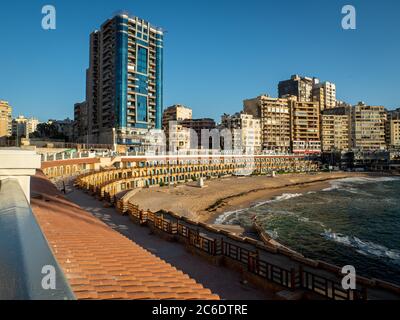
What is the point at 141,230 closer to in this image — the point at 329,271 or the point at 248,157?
the point at 329,271

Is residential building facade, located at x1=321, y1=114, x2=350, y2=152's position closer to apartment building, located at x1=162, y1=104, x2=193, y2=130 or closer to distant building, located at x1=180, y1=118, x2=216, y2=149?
distant building, located at x1=180, y1=118, x2=216, y2=149

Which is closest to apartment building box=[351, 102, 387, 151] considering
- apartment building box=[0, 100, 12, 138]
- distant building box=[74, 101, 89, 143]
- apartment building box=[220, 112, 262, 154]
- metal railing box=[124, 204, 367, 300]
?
apartment building box=[220, 112, 262, 154]

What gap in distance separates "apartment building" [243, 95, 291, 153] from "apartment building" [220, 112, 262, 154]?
5.06m

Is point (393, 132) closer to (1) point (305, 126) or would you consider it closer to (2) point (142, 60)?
(1) point (305, 126)

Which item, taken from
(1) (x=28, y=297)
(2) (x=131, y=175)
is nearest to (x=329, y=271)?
(1) (x=28, y=297)

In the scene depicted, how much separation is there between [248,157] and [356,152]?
54717mm

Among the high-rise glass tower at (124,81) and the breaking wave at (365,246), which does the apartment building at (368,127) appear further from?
the breaking wave at (365,246)

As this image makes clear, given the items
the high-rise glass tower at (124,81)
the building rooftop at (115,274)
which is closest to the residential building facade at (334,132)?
the high-rise glass tower at (124,81)

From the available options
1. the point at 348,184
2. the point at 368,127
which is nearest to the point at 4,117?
the point at 348,184

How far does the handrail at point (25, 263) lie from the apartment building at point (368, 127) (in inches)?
6554

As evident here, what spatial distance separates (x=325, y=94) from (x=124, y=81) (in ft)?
491

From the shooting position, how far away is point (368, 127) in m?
149

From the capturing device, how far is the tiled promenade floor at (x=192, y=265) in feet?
36.1

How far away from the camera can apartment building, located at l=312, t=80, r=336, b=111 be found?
602ft
